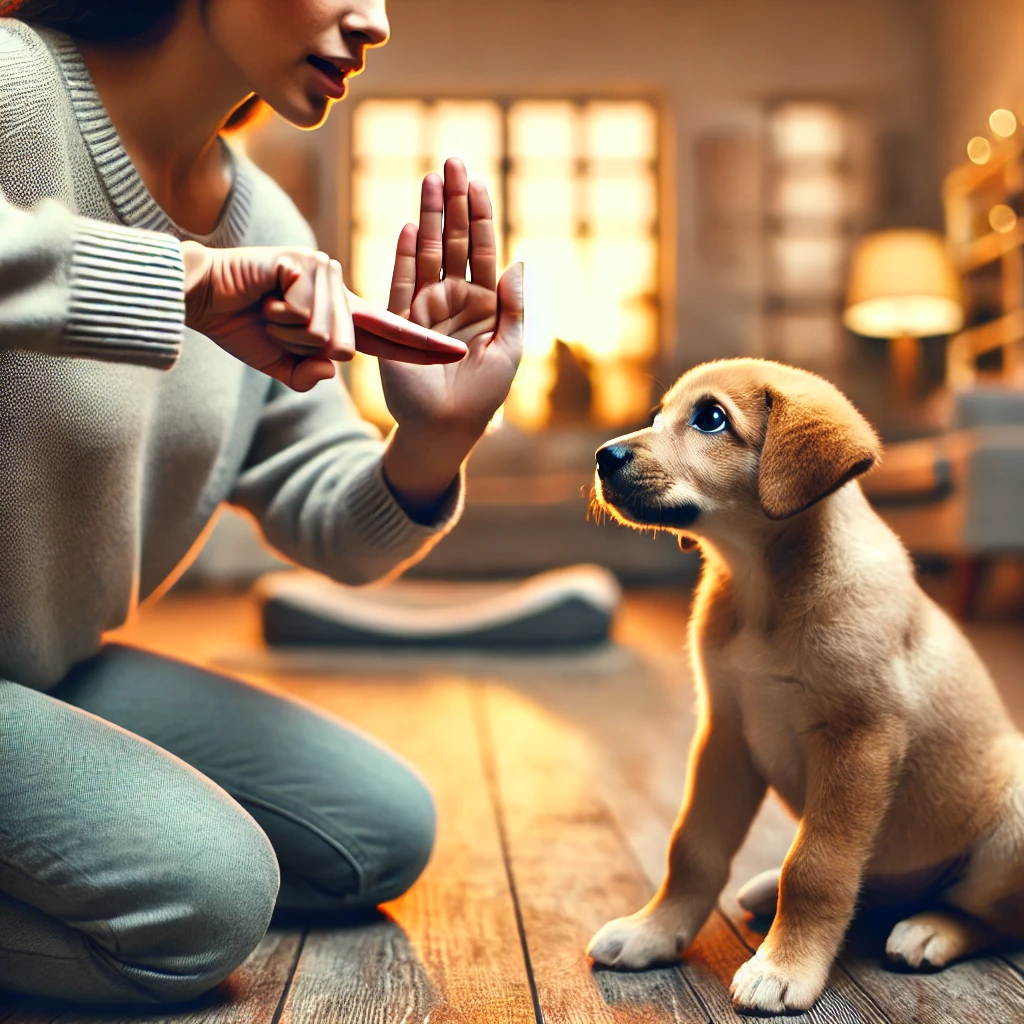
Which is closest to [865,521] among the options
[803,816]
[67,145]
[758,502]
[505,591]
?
[758,502]

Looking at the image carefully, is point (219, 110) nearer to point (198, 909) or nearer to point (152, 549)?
point (152, 549)

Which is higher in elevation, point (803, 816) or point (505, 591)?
point (803, 816)

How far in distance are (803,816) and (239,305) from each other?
0.67 meters

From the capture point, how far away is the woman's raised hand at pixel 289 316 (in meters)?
0.83

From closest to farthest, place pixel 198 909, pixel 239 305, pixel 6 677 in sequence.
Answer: pixel 239 305 < pixel 198 909 < pixel 6 677

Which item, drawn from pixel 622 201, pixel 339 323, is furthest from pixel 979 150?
pixel 339 323

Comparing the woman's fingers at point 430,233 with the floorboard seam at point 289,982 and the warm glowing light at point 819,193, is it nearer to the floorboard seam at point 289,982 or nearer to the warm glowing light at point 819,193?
the floorboard seam at point 289,982

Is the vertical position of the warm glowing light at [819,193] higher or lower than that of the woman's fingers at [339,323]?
higher

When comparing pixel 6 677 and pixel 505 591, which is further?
pixel 505 591

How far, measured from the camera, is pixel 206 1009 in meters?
1.01

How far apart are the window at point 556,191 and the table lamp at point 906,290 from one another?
143 centimetres

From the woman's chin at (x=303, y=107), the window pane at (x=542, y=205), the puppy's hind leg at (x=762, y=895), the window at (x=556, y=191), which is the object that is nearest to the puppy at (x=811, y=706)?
the puppy's hind leg at (x=762, y=895)

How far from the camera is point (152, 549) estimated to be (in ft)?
4.30

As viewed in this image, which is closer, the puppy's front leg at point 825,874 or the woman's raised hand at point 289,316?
the woman's raised hand at point 289,316
